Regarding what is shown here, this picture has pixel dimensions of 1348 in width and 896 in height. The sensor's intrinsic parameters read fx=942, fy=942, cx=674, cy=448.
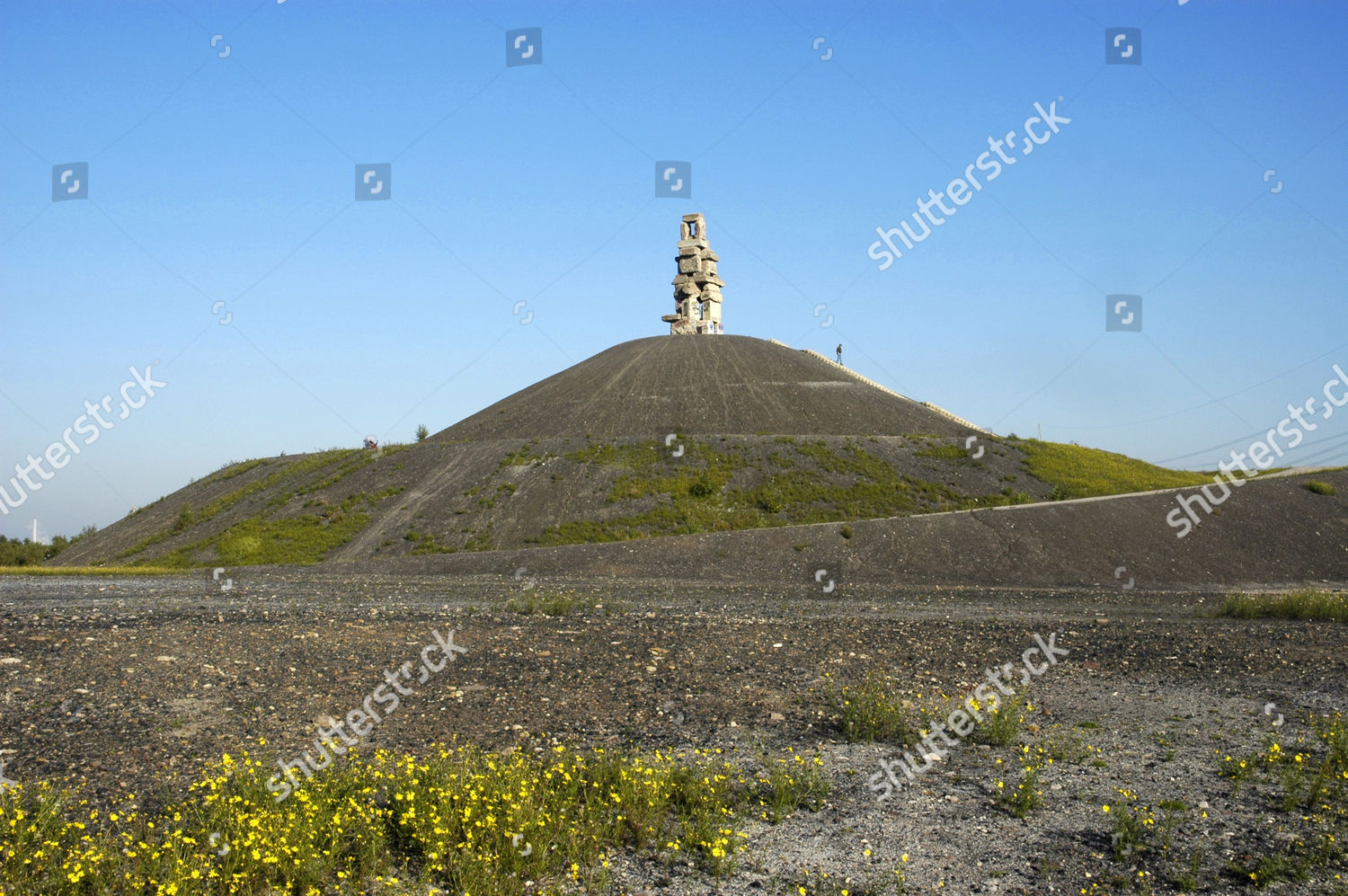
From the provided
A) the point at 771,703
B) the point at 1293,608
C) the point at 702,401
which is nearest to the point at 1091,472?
the point at 702,401

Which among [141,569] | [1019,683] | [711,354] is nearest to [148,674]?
[1019,683]

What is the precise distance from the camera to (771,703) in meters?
12.8

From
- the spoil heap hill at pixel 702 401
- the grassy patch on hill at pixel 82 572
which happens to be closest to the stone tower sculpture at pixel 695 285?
the spoil heap hill at pixel 702 401

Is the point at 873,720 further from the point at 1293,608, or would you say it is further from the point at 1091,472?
the point at 1091,472

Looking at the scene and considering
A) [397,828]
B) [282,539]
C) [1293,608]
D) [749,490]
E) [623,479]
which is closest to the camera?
[397,828]

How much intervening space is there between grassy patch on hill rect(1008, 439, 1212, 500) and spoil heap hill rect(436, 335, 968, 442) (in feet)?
22.5

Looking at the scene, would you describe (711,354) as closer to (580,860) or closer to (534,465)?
(534,465)

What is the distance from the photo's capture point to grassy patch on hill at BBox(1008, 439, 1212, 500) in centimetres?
4903

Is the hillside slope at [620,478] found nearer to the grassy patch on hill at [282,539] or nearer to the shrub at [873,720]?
the grassy patch on hill at [282,539]

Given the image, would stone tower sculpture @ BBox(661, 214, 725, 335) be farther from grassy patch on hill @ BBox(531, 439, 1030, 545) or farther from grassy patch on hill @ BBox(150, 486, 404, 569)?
grassy patch on hill @ BBox(150, 486, 404, 569)

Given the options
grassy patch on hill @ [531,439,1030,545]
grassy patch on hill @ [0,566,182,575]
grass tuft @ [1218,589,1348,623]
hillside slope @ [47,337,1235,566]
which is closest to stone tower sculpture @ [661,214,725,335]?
hillside slope @ [47,337,1235,566]

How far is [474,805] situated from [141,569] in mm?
34587

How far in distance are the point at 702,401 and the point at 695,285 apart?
Result: 1910cm

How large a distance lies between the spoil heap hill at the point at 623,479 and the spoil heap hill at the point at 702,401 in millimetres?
201
